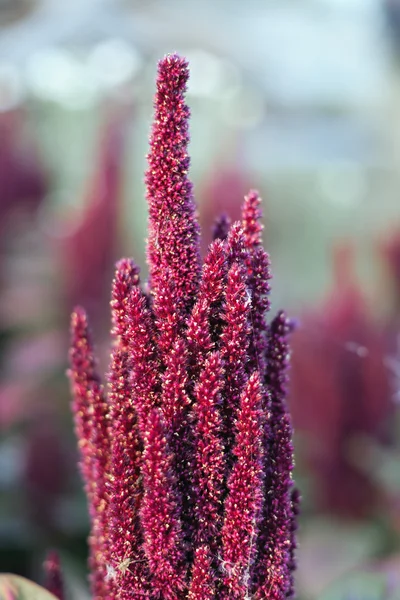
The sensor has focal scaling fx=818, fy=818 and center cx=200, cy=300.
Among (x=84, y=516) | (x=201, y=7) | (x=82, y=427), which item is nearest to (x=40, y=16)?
(x=201, y=7)

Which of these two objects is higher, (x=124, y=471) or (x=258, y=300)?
(x=258, y=300)

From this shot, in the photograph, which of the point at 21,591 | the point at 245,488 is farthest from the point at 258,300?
the point at 21,591

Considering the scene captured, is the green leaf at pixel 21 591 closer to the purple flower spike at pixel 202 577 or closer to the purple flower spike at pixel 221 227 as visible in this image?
the purple flower spike at pixel 202 577

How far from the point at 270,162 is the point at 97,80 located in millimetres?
1222

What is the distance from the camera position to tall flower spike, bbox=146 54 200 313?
2.25 feet

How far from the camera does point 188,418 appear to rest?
0.69 meters

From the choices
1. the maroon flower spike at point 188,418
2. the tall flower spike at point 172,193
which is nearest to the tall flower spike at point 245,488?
the maroon flower spike at point 188,418

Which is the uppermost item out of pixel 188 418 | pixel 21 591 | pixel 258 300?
pixel 258 300

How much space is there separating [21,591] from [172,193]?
404mm

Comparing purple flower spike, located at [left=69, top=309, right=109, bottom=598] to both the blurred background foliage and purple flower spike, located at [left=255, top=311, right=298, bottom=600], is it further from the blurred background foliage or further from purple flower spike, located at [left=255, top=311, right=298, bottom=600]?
the blurred background foliage

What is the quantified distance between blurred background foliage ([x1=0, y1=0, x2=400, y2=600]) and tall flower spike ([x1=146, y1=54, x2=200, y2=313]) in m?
0.52

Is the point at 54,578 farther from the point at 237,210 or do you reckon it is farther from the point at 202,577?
the point at 237,210

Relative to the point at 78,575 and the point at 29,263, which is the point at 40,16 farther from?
the point at 78,575

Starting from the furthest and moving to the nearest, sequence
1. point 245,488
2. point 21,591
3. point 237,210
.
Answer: point 237,210
point 21,591
point 245,488
